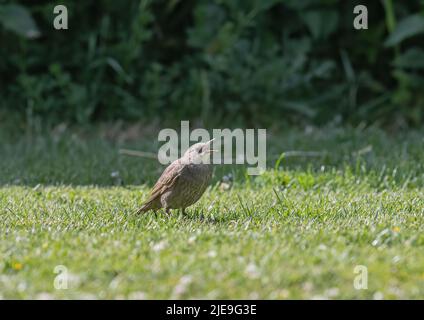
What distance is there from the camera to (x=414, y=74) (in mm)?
8609

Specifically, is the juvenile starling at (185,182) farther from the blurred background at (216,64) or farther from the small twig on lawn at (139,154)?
the blurred background at (216,64)

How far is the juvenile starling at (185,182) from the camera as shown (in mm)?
4559

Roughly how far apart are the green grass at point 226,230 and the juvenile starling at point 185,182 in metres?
0.11

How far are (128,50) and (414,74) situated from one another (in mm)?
3330

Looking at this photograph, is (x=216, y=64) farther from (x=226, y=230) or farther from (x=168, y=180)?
(x=226, y=230)

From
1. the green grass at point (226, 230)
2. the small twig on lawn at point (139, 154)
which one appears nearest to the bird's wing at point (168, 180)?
the green grass at point (226, 230)

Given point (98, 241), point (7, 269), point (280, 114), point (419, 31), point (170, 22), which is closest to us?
point (7, 269)

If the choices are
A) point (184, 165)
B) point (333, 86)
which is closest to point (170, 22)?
point (333, 86)

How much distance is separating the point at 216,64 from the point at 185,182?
4119 mm

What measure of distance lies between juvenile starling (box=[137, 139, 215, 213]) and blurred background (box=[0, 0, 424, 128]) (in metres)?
3.94

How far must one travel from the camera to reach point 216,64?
27.8 ft

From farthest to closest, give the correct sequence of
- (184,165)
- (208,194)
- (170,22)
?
(170,22) < (208,194) < (184,165)

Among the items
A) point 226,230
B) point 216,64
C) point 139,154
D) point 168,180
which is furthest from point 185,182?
point 216,64
